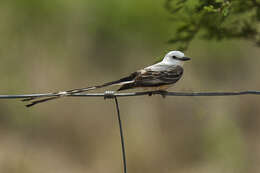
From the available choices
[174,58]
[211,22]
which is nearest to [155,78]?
[174,58]

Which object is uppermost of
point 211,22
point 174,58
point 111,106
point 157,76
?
point 211,22

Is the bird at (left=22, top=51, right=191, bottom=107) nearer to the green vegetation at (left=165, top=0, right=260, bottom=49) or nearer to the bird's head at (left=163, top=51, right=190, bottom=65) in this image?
the bird's head at (left=163, top=51, right=190, bottom=65)

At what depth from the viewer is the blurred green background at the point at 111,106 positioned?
642 centimetres

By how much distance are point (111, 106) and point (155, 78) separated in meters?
3.48

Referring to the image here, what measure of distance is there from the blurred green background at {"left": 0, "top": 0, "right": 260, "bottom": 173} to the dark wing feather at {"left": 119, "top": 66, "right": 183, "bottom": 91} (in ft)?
7.64

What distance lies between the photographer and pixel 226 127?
20.6 ft

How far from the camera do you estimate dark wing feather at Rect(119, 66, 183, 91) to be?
3562 mm

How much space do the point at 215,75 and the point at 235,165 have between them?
2392 millimetres

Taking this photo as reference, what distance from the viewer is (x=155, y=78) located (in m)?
3.69

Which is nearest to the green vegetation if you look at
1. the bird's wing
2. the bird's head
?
the bird's head

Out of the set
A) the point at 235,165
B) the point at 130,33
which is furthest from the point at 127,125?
the point at 130,33

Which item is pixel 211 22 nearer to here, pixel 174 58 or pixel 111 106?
pixel 174 58

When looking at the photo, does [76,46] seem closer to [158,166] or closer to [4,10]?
[4,10]

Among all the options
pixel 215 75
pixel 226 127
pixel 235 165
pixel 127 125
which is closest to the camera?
pixel 235 165
